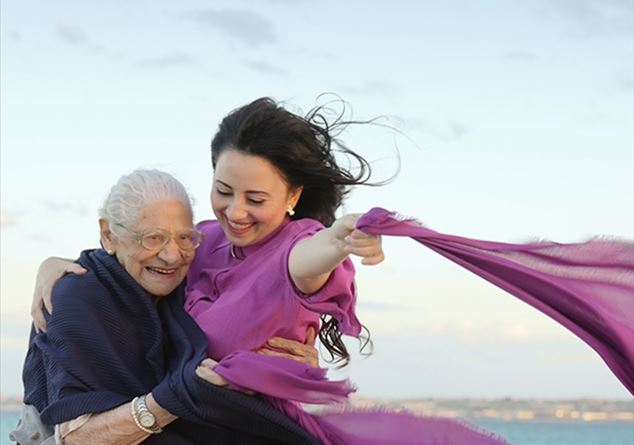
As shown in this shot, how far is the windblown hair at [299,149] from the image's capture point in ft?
16.6

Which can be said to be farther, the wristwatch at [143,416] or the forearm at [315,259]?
the wristwatch at [143,416]

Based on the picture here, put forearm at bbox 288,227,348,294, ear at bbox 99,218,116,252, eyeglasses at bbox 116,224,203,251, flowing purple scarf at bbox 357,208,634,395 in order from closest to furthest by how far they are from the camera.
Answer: flowing purple scarf at bbox 357,208,634,395 → forearm at bbox 288,227,348,294 → eyeglasses at bbox 116,224,203,251 → ear at bbox 99,218,116,252

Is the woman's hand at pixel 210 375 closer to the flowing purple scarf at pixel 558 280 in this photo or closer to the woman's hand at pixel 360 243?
the flowing purple scarf at pixel 558 280

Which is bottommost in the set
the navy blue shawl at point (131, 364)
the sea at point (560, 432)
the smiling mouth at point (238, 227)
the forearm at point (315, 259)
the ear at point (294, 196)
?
the navy blue shawl at point (131, 364)

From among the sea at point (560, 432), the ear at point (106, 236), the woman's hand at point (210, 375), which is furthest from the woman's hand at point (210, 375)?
the sea at point (560, 432)

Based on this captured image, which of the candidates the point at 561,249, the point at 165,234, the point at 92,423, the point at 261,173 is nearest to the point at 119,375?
the point at 92,423

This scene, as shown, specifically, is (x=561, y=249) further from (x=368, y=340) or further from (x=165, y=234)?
(x=165, y=234)

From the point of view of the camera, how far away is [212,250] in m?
5.34

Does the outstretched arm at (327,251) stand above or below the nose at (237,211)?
below

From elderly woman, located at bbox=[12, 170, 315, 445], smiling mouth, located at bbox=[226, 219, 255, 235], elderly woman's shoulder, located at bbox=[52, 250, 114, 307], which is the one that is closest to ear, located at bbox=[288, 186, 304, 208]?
smiling mouth, located at bbox=[226, 219, 255, 235]

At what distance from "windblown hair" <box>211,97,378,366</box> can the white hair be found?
21 centimetres

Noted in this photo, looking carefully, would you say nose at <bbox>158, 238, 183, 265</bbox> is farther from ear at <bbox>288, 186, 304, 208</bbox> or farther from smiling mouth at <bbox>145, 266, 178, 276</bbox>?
ear at <bbox>288, 186, 304, 208</bbox>

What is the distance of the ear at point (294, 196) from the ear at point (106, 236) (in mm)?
659

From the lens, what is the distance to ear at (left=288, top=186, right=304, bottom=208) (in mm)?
5105
